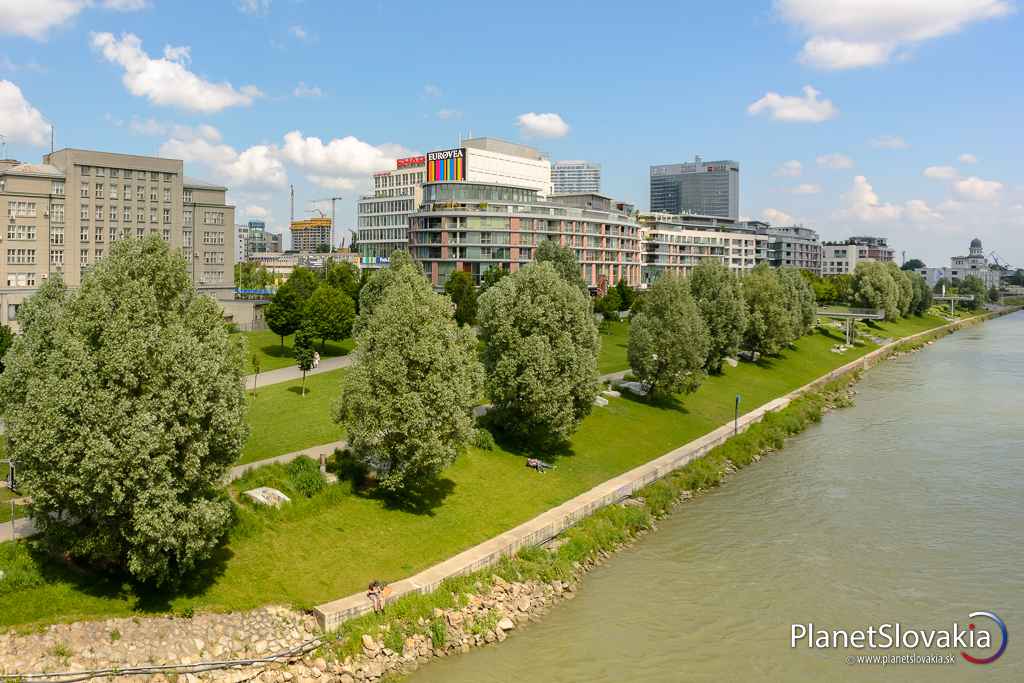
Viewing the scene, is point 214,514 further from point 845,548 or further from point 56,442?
point 845,548

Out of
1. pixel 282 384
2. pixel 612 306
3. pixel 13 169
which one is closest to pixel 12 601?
pixel 282 384

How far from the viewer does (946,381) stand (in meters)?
79.6

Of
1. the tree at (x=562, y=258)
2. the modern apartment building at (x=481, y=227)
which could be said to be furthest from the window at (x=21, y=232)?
the modern apartment building at (x=481, y=227)

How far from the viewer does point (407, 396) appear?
3134cm

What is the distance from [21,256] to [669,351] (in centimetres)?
5839

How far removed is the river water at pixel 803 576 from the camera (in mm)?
24906

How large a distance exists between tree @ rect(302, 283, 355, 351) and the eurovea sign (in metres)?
74.2

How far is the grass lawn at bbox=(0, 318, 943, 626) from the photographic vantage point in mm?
22625

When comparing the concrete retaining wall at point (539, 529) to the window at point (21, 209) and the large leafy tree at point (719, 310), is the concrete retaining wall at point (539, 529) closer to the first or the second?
the large leafy tree at point (719, 310)

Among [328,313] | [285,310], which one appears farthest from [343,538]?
[285,310]

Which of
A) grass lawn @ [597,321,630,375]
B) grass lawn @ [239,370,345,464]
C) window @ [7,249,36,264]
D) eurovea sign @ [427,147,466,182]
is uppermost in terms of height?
eurovea sign @ [427,147,466,182]

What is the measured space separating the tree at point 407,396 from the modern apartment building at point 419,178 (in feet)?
317

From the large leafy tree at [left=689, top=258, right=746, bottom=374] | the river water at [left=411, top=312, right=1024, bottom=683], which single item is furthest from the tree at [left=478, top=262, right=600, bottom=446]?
the large leafy tree at [left=689, top=258, right=746, bottom=374]

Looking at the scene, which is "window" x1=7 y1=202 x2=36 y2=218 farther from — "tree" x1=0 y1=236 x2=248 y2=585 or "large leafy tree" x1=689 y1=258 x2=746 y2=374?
"large leafy tree" x1=689 y1=258 x2=746 y2=374
